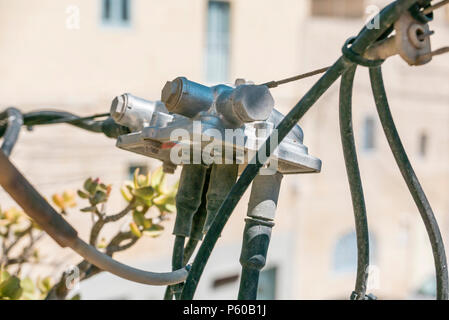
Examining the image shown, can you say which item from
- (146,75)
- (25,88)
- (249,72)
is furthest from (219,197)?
(249,72)

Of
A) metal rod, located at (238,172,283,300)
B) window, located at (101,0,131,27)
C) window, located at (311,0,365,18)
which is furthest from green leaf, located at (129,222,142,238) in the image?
window, located at (311,0,365,18)

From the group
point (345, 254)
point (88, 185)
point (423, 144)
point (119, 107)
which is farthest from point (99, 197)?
point (423, 144)

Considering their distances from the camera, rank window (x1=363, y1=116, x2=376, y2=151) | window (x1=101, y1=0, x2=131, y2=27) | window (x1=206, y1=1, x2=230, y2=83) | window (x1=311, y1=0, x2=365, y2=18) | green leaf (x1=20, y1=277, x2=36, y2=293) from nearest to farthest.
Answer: green leaf (x1=20, y1=277, x2=36, y2=293), window (x1=101, y1=0, x2=131, y2=27), window (x1=206, y1=1, x2=230, y2=83), window (x1=363, y1=116, x2=376, y2=151), window (x1=311, y1=0, x2=365, y2=18)

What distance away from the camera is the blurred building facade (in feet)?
16.6

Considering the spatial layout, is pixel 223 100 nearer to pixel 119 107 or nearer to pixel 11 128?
pixel 119 107

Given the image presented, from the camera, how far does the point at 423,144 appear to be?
366 inches

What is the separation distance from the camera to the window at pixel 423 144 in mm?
9227

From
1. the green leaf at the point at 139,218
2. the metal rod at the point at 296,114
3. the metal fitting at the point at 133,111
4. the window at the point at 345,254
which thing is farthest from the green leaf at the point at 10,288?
the window at the point at 345,254

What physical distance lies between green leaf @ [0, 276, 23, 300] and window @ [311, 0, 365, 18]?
8.47m

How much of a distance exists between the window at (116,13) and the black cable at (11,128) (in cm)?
454

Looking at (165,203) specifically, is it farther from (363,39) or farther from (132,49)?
(132,49)

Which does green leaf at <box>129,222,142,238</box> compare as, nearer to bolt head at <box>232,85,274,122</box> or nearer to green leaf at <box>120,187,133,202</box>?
green leaf at <box>120,187,133,202</box>

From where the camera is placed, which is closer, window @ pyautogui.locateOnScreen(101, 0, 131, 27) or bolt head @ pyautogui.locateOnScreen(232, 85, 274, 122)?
bolt head @ pyautogui.locateOnScreen(232, 85, 274, 122)

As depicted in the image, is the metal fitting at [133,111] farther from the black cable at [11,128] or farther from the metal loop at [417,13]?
the metal loop at [417,13]
